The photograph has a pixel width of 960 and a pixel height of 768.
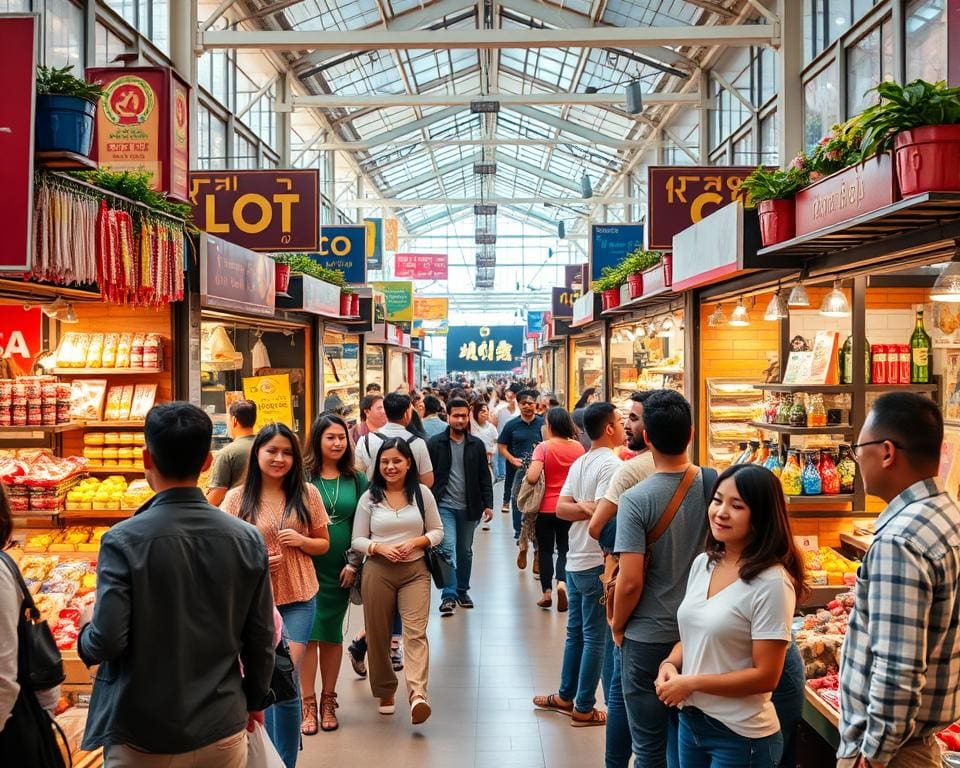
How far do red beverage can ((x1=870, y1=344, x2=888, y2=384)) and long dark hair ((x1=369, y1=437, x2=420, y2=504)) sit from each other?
277cm

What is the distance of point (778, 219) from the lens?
435 cm

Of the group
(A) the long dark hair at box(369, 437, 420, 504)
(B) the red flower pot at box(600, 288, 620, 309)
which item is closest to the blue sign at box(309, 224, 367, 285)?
(B) the red flower pot at box(600, 288, 620, 309)

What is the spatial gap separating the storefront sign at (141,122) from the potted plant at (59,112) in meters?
1.57

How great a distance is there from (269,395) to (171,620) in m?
5.81

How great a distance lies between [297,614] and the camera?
377 centimetres

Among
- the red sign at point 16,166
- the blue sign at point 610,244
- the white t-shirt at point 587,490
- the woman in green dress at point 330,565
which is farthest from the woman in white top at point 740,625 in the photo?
the blue sign at point 610,244

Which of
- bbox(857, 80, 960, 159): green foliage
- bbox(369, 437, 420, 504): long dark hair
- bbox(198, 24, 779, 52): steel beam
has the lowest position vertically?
bbox(369, 437, 420, 504): long dark hair

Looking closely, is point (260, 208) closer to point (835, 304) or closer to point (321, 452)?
point (321, 452)

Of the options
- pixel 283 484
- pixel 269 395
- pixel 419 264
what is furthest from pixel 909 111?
pixel 419 264

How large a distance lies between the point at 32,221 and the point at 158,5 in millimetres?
8324

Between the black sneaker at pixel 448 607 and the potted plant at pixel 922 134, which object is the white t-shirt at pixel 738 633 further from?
the black sneaker at pixel 448 607

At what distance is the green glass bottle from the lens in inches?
195

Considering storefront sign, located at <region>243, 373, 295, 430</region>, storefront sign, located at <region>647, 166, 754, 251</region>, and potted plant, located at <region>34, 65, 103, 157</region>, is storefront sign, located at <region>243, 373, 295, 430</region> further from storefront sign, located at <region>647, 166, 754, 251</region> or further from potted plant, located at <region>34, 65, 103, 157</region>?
potted plant, located at <region>34, 65, 103, 157</region>

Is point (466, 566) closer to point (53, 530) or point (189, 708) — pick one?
point (53, 530)
